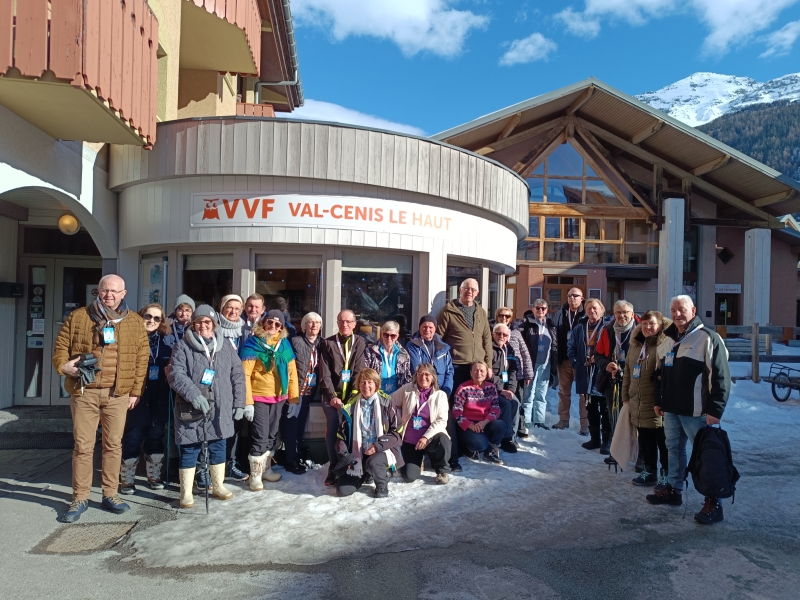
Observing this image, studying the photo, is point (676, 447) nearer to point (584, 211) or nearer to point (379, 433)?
point (379, 433)

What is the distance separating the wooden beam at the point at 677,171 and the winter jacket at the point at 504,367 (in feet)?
54.3

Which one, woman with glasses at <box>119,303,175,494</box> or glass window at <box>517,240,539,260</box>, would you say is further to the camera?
glass window at <box>517,240,539,260</box>

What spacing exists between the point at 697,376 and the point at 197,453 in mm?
4294

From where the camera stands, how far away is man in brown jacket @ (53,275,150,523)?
447 cm

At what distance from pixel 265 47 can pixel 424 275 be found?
8722 millimetres

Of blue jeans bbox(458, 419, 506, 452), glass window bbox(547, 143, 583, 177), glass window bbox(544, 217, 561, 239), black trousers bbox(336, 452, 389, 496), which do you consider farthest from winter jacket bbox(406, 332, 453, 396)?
glass window bbox(547, 143, 583, 177)

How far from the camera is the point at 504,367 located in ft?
22.4

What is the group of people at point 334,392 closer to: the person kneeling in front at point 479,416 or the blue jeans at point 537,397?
the person kneeling in front at point 479,416

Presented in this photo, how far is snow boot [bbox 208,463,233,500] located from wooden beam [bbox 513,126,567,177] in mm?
17388

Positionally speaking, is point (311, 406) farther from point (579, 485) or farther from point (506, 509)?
point (579, 485)

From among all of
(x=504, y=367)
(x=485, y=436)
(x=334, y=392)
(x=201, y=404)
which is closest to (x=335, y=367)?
(x=334, y=392)

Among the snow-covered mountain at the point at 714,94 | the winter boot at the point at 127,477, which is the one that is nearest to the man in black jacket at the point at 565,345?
the winter boot at the point at 127,477

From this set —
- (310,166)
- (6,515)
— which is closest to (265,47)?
(310,166)

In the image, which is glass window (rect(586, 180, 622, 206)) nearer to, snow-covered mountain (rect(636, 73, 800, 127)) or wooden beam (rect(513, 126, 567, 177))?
wooden beam (rect(513, 126, 567, 177))
